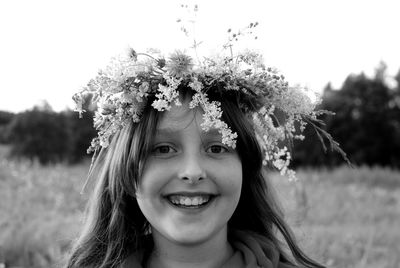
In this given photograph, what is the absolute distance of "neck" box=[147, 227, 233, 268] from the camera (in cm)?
244

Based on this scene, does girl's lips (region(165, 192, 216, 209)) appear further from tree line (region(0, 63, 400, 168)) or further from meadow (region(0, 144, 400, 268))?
tree line (region(0, 63, 400, 168))

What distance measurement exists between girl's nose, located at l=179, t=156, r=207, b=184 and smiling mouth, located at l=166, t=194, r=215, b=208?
0.08 m

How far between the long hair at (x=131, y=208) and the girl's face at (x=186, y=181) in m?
0.13

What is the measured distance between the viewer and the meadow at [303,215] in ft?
16.9

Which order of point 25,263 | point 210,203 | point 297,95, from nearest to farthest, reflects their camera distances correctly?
point 210,203, point 297,95, point 25,263

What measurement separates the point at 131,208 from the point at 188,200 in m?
0.55

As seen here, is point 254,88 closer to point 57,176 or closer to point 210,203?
point 210,203

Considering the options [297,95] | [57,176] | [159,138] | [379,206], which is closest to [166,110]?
[159,138]

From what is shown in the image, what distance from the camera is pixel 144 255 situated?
8.56 feet

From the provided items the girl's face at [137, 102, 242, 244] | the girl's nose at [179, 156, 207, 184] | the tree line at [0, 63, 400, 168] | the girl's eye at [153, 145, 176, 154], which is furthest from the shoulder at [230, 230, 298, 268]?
the tree line at [0, 63, 400, 168]

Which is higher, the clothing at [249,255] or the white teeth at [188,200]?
the white teeth at [188,200]

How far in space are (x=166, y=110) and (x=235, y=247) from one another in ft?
2.38

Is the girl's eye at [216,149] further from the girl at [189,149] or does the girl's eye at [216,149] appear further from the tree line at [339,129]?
the tree line at [339,129]

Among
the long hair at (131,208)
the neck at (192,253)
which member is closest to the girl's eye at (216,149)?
the long hair at (131,208)
